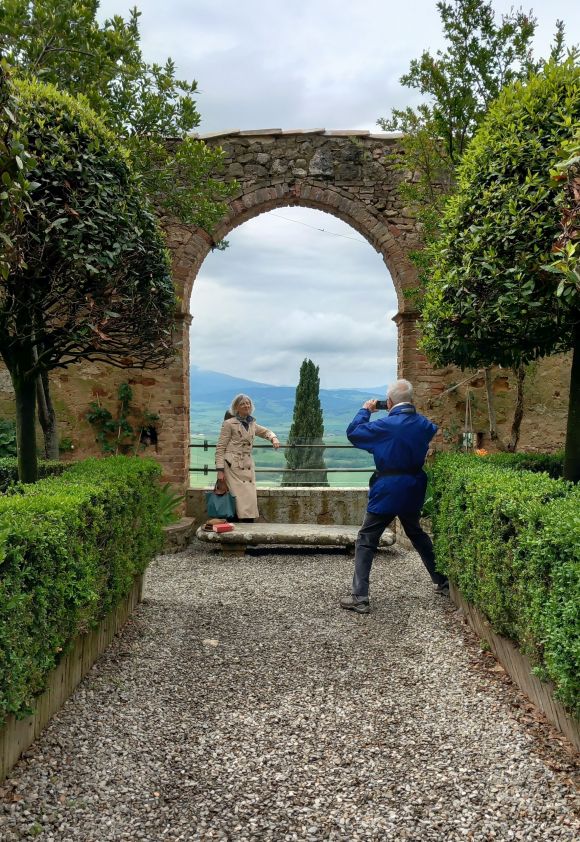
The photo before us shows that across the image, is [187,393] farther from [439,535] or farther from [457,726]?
[457,726]

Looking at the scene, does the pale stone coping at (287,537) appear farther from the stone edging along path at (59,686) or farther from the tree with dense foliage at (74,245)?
the tree with dense foliage at (74,245)

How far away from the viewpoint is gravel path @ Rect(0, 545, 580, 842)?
243 centimetres

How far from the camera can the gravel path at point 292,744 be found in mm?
2434

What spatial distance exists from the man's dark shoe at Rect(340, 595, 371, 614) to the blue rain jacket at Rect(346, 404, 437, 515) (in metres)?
0.70

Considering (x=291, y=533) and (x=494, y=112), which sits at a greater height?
(x=494, y=112)

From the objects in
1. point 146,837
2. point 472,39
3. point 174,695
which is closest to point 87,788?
point 146,837

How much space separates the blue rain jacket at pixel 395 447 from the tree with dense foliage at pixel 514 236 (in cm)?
75

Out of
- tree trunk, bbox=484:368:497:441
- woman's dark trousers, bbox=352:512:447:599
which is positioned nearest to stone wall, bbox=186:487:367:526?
tree trunk, bbox=484:368:497:441

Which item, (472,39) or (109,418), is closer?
(472,39)

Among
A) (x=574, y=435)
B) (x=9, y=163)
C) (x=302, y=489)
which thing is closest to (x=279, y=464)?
(x=302, y=489)

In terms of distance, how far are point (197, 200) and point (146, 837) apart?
562 cm

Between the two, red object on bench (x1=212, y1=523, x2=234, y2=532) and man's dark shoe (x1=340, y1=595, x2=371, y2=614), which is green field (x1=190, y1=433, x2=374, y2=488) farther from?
man's dark shoe (x1=340, y1=595, x2=371, y2=614)

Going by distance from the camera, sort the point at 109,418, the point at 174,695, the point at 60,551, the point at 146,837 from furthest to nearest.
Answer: the point at 109,418 < the point at 174,695 < the point at 60,551 < the point at 146,837

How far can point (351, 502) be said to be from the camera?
28.9 feet
